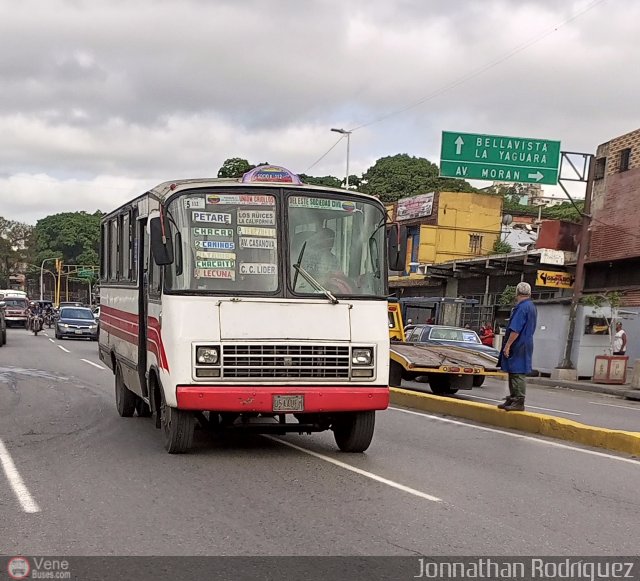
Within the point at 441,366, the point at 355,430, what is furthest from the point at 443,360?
the point at 355,430

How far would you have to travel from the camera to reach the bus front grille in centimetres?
763

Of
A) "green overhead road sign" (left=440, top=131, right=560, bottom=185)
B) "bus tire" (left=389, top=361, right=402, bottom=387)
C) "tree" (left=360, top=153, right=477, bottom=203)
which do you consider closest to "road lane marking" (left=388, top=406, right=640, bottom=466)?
"bus tire" (left=389, top=361, right=402, bottom=387)

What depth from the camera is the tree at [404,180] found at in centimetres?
6681

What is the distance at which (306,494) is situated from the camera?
6633mm

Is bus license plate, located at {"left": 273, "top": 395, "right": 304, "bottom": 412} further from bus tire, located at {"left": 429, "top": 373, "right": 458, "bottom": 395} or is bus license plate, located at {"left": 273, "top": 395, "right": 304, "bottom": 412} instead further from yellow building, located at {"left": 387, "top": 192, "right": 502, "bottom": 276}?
yellow building, located at {"left": 387, "top": 192, "right": 502, "bottom": 276}

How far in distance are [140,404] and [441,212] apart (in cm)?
3730

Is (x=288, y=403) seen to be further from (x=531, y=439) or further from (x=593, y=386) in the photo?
(x=593, y=386)

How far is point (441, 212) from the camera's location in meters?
46.7

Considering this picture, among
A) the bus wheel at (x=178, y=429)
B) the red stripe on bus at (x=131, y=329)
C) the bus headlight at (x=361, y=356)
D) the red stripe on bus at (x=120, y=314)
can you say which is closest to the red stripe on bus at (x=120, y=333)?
the red stripe on bus at (x=131, y=329)

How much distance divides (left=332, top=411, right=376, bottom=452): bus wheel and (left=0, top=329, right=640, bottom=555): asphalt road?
0.16 m

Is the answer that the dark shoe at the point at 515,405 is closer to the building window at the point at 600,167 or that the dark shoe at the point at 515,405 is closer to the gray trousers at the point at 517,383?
the gray trousers at the point at 517,383

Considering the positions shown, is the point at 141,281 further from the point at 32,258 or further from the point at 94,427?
the point at 32,258

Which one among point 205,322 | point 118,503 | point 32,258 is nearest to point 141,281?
point 205,322

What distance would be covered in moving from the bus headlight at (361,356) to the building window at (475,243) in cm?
4085
